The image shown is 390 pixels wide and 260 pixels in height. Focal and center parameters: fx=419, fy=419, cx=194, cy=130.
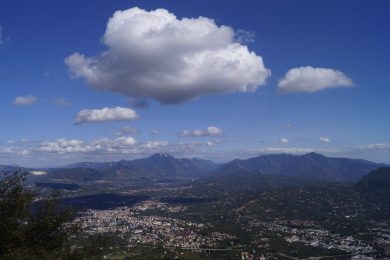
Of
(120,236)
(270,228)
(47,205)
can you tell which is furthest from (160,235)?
(47,205)

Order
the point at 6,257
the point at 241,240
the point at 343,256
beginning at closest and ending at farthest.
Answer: the point at 6,257 < the point at 343,256 < the point at 241,240

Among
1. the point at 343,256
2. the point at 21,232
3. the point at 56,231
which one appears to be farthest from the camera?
the point at 343,256

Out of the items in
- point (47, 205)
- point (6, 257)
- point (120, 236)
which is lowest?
point (120, 236)

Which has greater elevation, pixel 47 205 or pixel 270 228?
pixel 47 205

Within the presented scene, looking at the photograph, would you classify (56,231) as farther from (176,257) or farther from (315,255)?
(315,255)

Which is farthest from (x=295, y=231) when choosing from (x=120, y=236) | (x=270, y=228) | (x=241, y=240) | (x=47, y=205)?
(x=47, y=205)

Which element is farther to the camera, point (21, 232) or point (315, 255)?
point (315, 255)

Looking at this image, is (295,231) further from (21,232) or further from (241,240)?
(21,232)
